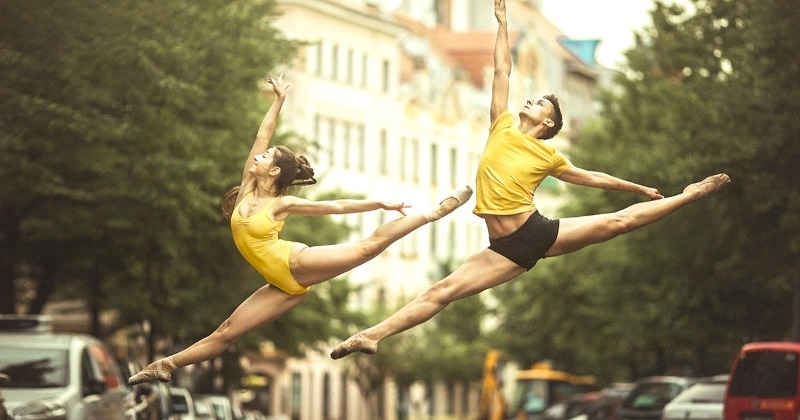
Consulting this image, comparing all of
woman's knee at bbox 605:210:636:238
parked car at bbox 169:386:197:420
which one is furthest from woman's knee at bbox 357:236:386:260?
parked car at bbox 169:386:197:420

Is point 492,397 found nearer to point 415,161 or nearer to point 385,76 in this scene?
point 385,76

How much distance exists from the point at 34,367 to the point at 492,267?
10982 mm

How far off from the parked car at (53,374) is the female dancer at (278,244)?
27.4 feet

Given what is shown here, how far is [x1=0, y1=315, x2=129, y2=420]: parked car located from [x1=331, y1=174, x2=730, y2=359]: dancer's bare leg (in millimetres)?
8912

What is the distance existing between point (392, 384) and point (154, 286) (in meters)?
58.0

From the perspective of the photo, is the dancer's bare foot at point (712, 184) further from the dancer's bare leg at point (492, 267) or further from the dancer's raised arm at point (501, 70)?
the dancer's raised arm at point (501, 70)

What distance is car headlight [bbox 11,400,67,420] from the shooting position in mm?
24844

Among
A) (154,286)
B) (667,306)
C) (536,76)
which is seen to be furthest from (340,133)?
(154,286)

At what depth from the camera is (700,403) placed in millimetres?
35438

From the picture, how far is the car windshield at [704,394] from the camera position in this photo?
3559cm

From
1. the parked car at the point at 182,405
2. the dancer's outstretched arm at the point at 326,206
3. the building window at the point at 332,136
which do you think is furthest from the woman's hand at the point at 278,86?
the building window at the point at 332,136

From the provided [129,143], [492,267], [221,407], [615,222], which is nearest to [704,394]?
[129,143]

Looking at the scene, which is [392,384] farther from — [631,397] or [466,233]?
[631,397]

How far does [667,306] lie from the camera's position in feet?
185
